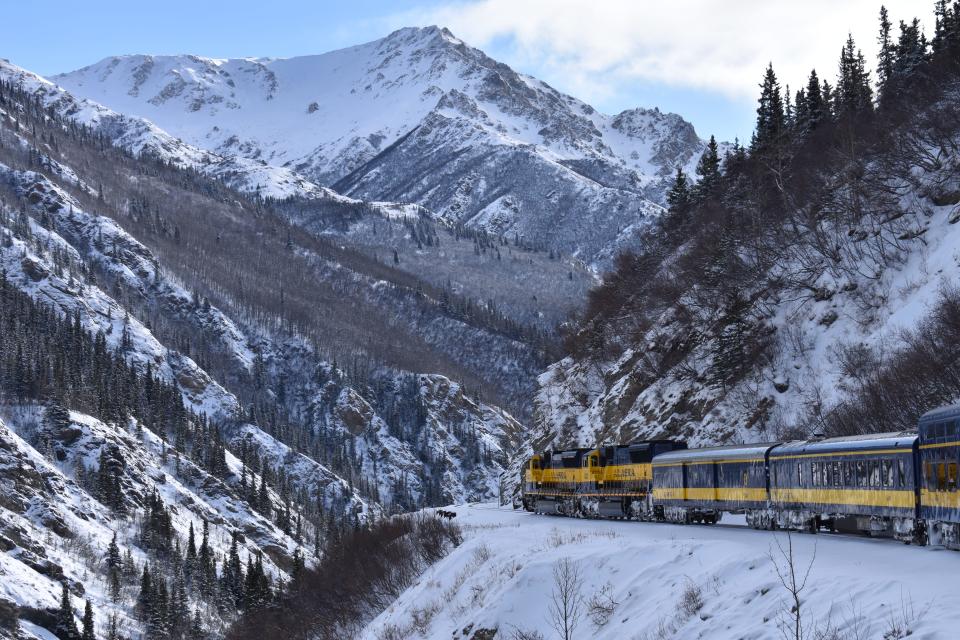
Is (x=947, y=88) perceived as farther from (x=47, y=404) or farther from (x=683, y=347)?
(x=47, y=404)

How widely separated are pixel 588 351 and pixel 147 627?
284 feet

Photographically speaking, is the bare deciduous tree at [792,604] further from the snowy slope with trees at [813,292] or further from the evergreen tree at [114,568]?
the evergreen tree at [114,568]

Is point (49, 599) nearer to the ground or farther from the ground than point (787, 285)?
nearer to the ground

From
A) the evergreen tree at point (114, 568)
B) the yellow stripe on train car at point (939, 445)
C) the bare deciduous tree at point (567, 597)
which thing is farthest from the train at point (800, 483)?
the evergreen tree at point (114, 568)

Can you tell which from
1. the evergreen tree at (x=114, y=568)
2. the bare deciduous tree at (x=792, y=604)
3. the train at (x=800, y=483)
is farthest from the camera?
the evergreen tree at (x=114, y=568)

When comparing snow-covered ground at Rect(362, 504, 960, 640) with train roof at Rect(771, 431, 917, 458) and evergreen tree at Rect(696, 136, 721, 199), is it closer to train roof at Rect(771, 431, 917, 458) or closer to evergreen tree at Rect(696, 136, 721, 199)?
train roof at Rect(771, 431, 917, 458)

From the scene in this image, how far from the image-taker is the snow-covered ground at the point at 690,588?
21.2m

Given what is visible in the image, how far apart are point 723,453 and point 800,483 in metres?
7.60

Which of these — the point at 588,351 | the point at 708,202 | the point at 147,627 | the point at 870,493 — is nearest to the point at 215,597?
the point at 147,627

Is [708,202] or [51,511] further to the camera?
[51,511]

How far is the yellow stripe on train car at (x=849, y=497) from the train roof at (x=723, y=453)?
2.23 meters

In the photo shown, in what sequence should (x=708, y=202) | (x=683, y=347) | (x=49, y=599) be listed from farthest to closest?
(x=49, y=599), (x=708, y=202), (x=683, y=347)

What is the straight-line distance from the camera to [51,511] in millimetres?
171375

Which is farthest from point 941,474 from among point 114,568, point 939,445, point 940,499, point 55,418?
point 55,418
